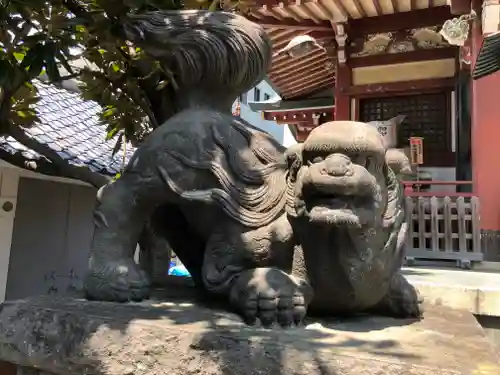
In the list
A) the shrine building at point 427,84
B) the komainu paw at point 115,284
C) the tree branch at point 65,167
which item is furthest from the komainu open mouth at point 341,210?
the shrine building at point 427,84

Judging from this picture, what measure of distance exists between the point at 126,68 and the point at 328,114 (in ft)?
20.6

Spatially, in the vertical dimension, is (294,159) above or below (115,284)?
above

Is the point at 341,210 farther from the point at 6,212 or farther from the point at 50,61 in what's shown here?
the point at 6,212

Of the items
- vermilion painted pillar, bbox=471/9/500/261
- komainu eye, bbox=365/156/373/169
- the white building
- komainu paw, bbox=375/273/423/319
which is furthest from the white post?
the white building

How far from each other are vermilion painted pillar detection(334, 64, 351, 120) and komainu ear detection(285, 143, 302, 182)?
5.41 meters

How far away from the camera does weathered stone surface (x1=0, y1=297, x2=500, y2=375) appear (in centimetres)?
113

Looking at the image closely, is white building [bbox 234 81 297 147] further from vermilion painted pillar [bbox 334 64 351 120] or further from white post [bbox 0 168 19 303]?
white post [bbox 0 168 19 303]

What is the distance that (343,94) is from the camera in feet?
22.1

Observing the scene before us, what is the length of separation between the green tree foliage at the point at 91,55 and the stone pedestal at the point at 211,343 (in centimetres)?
115

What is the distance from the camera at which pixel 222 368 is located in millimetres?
1194

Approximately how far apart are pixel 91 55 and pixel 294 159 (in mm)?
1966

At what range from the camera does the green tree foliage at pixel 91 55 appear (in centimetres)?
225

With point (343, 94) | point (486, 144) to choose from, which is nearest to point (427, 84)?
point (343, 94)

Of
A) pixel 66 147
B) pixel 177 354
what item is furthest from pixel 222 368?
pixel 66 147
